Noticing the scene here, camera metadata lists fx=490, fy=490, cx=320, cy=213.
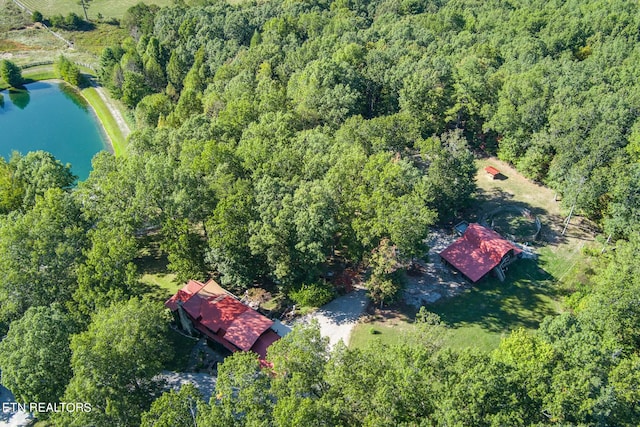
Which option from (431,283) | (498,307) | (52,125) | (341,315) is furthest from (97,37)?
(498,307)

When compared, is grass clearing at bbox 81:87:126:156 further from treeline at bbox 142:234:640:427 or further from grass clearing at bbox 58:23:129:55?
treeline at bbox 142:234:640:427

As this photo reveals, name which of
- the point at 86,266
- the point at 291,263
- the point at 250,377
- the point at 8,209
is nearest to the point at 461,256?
the point at 291,263

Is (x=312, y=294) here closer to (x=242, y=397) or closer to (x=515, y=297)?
(x=242, y=397)

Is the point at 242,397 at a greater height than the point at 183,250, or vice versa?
the point at 242,397

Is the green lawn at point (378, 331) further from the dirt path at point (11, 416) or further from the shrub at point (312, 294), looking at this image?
the dirt path at point (11, 416)

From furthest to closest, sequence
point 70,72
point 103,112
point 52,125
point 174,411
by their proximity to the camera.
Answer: point 70,72, point 103,112, point 52,125, point 174,411

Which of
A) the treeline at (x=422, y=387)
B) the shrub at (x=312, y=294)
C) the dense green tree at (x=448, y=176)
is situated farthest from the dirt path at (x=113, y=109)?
the treeline at (x=422, y=387)

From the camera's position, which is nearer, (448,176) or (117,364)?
(117,364)

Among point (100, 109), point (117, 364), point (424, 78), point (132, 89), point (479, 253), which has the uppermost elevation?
point (424, 78)

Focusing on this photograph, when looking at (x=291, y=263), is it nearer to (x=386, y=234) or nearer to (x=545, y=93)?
(x=386, y=234)
